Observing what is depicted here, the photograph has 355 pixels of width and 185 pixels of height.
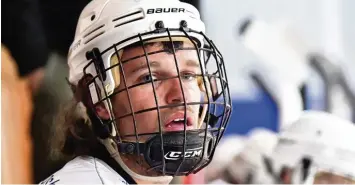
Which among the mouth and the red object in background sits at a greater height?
the mouth

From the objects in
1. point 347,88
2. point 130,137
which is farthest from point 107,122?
point 347,88

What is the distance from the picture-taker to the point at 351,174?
90 cm

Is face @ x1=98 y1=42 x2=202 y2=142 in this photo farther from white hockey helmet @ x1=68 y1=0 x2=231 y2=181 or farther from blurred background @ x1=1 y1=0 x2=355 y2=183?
blurred background @ x1=1 y1=0 x2=355 y2=183

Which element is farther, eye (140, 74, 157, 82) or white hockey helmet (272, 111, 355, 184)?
white hockey helmet (272, 111, 355, 184)

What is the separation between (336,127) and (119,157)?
0.35m

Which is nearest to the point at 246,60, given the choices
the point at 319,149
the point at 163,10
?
the point at 319,149

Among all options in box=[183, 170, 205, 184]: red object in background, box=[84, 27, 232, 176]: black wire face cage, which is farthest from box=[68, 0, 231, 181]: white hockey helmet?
box=[183, 170, 205, 184]: red object in background

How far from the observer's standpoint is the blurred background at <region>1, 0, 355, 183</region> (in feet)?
3.11

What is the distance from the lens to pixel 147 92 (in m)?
0.66

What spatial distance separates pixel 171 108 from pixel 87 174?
11 centimetres

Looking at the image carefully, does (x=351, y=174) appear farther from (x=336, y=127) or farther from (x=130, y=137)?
(x=130, y=137)

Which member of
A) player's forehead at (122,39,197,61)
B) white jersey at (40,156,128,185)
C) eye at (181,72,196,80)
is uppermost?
player's forehead at (122,39,197,61)

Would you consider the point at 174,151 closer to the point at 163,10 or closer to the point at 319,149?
the point at 163,10

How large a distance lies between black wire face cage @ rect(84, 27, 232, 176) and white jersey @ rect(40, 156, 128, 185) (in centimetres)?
3
